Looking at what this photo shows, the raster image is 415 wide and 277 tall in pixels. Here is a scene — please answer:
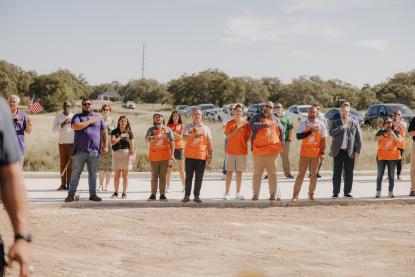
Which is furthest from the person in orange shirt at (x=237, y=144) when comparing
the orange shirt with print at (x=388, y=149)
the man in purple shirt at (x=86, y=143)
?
the orange shirt with print at (x=388, y=149)

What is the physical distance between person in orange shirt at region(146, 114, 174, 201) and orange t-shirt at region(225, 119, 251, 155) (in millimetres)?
1122

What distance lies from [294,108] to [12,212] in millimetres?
38791

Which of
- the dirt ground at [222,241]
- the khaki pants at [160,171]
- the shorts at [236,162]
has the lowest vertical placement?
the dirt ground at [222,241]

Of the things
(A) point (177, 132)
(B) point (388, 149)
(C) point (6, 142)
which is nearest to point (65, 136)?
(A) point (177, 132)

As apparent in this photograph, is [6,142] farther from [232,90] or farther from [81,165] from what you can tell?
[232,90]

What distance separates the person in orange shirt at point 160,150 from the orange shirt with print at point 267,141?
1576 millimetres

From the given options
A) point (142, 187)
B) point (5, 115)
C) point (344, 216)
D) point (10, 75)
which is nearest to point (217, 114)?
point (142, 187)

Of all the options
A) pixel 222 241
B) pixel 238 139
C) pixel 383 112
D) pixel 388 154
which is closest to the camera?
pixel 222 241

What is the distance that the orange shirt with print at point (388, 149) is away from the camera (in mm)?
12523

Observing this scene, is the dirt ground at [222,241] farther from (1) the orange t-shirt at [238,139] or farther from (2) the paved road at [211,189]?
(1) the orange t-shirt at [238,139]

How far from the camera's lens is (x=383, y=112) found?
1304 inches

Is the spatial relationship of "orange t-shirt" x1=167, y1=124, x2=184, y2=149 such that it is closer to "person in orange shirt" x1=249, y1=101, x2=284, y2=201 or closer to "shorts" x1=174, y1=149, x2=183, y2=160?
"shorts" x1=174, y1=149, x2=183, y2=160

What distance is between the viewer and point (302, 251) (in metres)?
7.84

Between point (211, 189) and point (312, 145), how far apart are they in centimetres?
298
